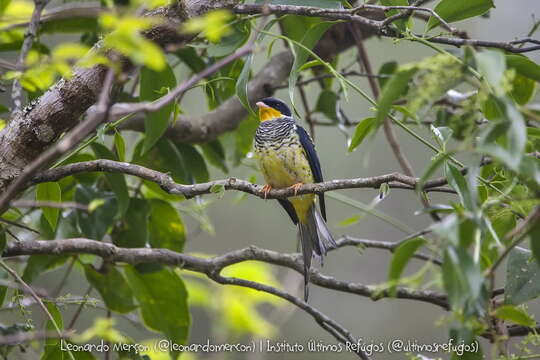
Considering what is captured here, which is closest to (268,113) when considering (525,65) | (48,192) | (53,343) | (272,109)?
(272,109)

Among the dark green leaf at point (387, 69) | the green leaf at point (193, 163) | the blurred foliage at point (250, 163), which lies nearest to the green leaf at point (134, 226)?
the blurred foliage at point (250, 163)

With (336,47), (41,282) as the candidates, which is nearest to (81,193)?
(336,47)

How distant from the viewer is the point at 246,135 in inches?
153

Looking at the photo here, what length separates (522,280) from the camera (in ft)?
6.60

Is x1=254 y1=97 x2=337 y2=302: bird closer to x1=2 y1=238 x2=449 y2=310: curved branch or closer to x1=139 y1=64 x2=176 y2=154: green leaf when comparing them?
x1=2 y1=238 x2=449 y2=310: curved branch

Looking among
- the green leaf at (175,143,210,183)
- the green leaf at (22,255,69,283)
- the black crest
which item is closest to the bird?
the black crest

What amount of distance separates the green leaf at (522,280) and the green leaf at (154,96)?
137 centimetres

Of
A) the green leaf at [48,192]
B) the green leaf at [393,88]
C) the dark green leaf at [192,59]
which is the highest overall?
the dark green leaf at [192,59]

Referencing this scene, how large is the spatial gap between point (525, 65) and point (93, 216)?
202cm

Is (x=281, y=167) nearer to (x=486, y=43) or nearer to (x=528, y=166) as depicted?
(x=486, y=43)

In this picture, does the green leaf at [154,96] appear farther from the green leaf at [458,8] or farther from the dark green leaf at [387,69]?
the dark green leaf at [387,69]

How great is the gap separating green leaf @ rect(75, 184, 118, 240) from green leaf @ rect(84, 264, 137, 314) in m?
0.17

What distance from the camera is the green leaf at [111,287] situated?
3068 mm

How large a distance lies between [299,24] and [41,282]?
3.89 meters
